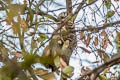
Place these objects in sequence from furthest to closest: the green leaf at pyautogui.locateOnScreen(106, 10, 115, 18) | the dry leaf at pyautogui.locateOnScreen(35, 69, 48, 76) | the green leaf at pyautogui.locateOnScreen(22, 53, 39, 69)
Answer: the green leaf at pyautogui.locateOnScreen(106, 10, 115, 18), the dry leaf at pyautogui.locateOnScreen(35, 69, 48, 76), the green leaf at pyautogui.locateOnScreen(22, 53, 39, 69)

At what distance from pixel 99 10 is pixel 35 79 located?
4.14ft

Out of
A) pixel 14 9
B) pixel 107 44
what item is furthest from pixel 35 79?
pixel 107 44

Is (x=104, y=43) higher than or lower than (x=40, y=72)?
lower

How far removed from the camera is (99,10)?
166 centimetres

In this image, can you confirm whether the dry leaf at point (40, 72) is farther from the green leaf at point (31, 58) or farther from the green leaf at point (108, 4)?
the green leaf at point (108, 4)

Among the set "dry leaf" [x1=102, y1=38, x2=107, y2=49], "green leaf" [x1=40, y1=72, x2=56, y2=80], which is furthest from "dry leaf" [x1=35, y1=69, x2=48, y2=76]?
"dry leaf" [x1=102, y1=38, x2=107, y2=49]

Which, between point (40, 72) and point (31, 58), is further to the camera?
point (40, 72)

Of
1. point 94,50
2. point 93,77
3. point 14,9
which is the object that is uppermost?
point 14,9

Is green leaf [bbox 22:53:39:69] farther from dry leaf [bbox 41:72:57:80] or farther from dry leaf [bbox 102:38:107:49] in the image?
dry leaf [bbox 102:38:107:49]

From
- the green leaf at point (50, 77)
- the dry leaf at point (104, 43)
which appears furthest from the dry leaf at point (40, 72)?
the dry leaf at point (104, 43)

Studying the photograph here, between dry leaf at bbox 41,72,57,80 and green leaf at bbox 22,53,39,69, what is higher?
green leaf at bbox 22,53,39,69

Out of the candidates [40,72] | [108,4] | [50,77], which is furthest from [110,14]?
[50,77]

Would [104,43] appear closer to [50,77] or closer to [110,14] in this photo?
[110,14]

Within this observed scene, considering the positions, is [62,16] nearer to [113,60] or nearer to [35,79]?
[113,60]
